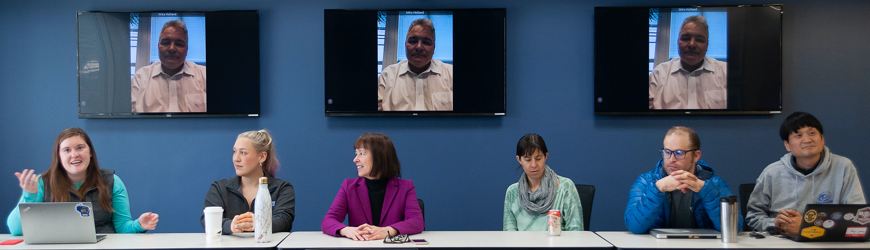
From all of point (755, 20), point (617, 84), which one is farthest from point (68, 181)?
point (755, 20)

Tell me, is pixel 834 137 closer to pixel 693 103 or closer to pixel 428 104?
pixel 693 103

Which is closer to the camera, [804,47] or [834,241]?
[834,241]

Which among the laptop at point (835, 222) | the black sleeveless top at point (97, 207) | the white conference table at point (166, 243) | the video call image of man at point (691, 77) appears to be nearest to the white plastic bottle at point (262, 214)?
the white conference table at point (166, 243)

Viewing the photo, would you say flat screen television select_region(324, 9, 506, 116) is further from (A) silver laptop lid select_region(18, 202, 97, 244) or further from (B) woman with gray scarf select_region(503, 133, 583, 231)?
(A) silver laptop lid select_region(18, 202, 97, 244)

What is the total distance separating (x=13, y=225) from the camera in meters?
3.20

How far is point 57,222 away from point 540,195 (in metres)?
2.22

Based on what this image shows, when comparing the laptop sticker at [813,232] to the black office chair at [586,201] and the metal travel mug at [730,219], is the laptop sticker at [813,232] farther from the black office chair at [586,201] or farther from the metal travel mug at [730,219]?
the black office chair at [586,201]

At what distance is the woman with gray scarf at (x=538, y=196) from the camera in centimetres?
361

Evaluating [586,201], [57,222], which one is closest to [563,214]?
[586,201]

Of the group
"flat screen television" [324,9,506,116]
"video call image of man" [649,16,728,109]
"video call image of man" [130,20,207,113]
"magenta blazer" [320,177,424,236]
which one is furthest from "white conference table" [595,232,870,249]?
"video call image of man" [130,20,207,113]

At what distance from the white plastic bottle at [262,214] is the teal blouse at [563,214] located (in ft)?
4.37

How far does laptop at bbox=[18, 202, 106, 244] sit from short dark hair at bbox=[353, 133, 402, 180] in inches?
47.8

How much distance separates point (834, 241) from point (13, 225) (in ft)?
11.7

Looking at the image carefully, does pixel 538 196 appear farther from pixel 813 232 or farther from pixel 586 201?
pixel 813 232
